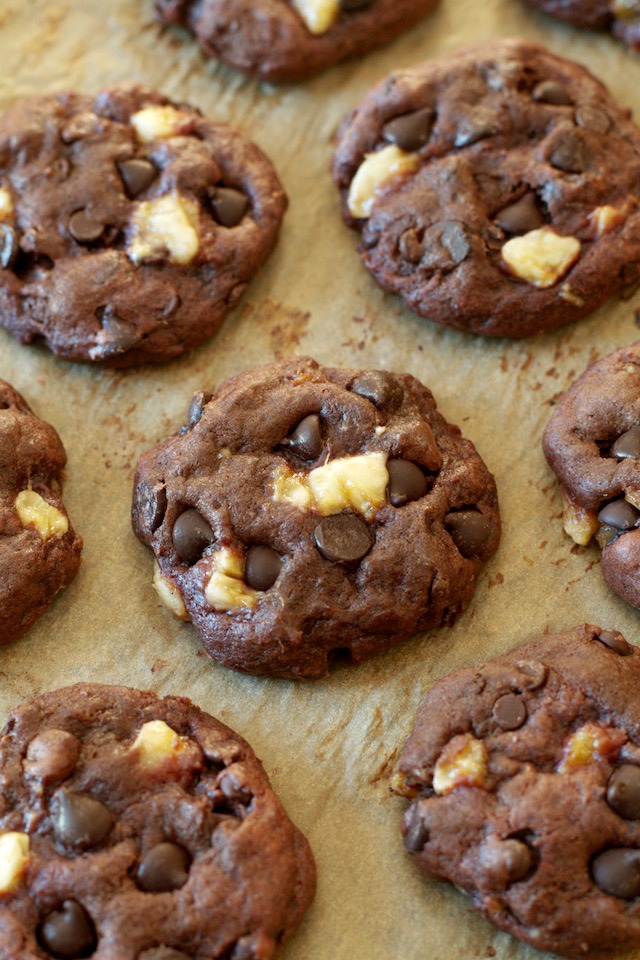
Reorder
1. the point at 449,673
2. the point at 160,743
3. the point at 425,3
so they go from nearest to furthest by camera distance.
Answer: the point at 160,743 → the point at 449,673 → the point at 425,3

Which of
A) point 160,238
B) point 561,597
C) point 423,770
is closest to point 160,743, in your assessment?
point 423,770

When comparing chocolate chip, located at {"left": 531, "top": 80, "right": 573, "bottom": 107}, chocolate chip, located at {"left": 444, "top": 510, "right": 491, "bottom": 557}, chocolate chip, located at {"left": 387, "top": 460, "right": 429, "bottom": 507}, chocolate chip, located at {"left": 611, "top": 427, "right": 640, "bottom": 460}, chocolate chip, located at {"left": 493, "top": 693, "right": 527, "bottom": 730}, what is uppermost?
chocolate chip, located at {"left": 531, "top": 80, "right": 573, "bottom": 107}

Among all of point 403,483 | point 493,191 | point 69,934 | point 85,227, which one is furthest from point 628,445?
point 69,934

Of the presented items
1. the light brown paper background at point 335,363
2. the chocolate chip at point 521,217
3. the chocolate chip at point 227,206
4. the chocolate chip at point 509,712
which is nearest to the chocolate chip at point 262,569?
the light brown paper background at point 335,363

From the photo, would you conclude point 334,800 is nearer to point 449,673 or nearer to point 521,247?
point 449,673

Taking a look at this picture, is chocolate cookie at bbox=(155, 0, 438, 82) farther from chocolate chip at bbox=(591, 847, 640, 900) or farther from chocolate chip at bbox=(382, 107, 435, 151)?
chocolate chip at bbox=(591, 847, 640, 900)

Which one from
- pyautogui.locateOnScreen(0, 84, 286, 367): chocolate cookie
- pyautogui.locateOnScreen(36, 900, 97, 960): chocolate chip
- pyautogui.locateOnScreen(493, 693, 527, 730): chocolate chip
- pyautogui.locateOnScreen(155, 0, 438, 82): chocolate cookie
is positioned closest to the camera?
pyautogui.locateOnScreen(36, 900, 97, 960): chocolate chip

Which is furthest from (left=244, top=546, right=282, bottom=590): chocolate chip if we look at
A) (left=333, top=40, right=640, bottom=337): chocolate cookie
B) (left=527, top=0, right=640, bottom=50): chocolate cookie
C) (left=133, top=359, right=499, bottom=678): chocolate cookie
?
(left=527, top=0, right=640, bottom=50): chocolate cookie
